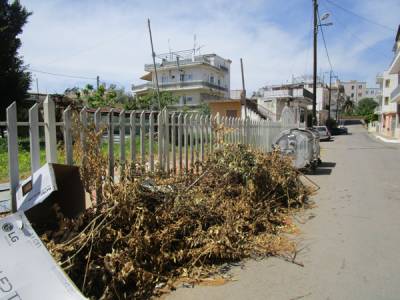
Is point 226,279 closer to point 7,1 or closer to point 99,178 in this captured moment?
point 99,178

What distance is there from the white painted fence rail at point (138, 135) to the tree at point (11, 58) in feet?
56.2

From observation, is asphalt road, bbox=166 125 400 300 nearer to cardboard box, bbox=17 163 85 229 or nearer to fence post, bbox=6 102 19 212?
cardboard box, bbox=17 163 85 229

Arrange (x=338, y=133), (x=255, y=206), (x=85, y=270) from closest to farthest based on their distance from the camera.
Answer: (x=85, y=270)
(x=255, y=206)
(x=338, y=133)

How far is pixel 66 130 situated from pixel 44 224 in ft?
3.41

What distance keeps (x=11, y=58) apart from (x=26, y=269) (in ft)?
70.3

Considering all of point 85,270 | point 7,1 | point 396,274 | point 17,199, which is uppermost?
point 7,1

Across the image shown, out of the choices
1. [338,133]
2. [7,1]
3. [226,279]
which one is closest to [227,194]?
[226,279]

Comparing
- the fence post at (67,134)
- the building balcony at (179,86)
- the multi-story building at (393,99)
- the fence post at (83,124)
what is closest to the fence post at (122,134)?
the fence post at (83,124)

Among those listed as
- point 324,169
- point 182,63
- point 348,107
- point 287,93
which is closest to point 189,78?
point 182,63

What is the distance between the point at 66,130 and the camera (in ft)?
11.7

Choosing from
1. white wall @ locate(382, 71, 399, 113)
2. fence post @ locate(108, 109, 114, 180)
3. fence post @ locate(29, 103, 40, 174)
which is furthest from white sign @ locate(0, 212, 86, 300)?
white wall @ locate(382, 71, 399, 113)

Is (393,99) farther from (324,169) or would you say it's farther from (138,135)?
(138,135)

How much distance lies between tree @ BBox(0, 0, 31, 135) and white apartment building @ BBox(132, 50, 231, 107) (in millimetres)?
29756

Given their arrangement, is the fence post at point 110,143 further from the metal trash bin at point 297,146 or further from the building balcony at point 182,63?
the building balcony at point 182,63
